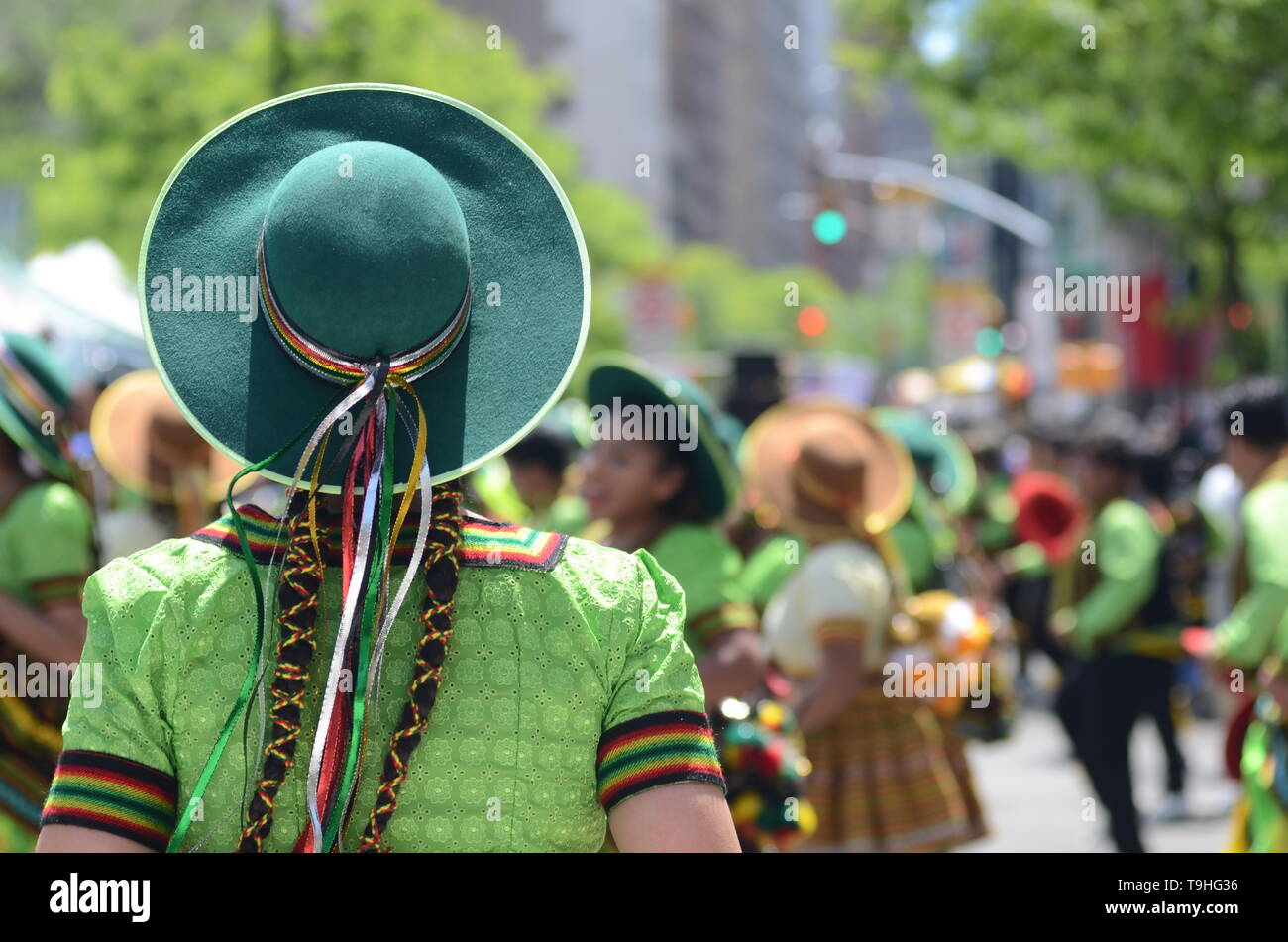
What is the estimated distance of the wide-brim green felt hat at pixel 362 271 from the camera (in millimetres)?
2043

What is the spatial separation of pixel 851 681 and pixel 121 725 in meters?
3.99

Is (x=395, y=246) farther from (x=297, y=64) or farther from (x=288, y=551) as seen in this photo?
(x=297, y=64)

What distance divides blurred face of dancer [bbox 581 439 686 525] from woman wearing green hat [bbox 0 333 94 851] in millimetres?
1301

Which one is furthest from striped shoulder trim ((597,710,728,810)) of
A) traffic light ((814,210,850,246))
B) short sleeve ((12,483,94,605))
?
traffic light ((814,210,850,246))

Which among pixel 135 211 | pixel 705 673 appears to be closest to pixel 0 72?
pixel 135 211

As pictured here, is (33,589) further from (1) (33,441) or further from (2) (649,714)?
(2) (649,714)

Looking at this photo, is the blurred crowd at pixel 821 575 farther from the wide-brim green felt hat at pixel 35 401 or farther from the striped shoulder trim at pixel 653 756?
the striped shoulder trim at pixel 653 756

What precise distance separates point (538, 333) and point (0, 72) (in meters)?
50.7

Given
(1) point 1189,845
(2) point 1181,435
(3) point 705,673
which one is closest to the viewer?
(3) point 705,673

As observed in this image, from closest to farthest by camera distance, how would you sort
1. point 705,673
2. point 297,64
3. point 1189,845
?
1. point 705,673
2. point 1189,845
3. point 297,64

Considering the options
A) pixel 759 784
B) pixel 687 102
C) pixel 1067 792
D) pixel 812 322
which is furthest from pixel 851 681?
pixel 687 102

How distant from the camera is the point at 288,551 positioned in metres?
2.11

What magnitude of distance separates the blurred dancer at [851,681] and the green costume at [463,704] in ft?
12.2

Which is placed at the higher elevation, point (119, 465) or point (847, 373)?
point (847, 373)
